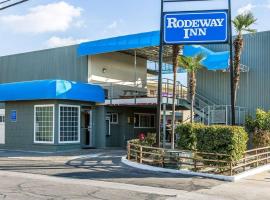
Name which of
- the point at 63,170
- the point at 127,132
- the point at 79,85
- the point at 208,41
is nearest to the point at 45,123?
the point at 79,85

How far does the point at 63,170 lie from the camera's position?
56.9ft

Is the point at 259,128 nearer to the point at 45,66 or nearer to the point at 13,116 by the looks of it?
the point at 13,116

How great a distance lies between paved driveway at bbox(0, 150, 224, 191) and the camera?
1479 centimetres

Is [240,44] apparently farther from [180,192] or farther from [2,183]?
[2,183]

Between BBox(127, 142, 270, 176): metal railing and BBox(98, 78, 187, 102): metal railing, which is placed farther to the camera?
BBox(98, 78, 187, 102): metal railing

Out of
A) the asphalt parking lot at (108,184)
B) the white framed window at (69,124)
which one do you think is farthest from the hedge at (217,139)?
the white framed window at (69,124)

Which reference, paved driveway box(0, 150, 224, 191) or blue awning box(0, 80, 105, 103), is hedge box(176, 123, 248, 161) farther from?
blue awning box(0, 80, 105, 103)

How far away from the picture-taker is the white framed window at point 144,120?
32.1 m

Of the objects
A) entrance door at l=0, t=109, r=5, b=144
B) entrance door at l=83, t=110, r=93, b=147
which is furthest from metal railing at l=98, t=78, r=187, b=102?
entrance door at l=0, t=109, r=5, b=144

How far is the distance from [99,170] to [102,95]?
37.5ft

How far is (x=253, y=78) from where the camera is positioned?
90.7ft

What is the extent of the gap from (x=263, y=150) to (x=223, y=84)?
7.74m

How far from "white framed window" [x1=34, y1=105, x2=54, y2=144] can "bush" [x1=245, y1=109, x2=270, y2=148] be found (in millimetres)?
10876

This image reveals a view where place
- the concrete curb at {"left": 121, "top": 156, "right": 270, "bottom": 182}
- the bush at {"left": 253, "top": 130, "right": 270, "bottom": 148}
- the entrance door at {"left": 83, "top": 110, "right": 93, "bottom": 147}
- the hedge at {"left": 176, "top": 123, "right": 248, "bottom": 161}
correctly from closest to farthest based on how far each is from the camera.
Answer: the concrete curb at {"left": 121, "top": 156, "right": 270, "bottom": 182} < the hedge at {"left": 176, "top": 123, "right": 248, "bottom": 161} < the bush at {"left": 253, "top": 130, "right": 270, "bottom": 148} < the entrance door at {"left": 83, "top": 110, "right": 93, "bottom": 147}
